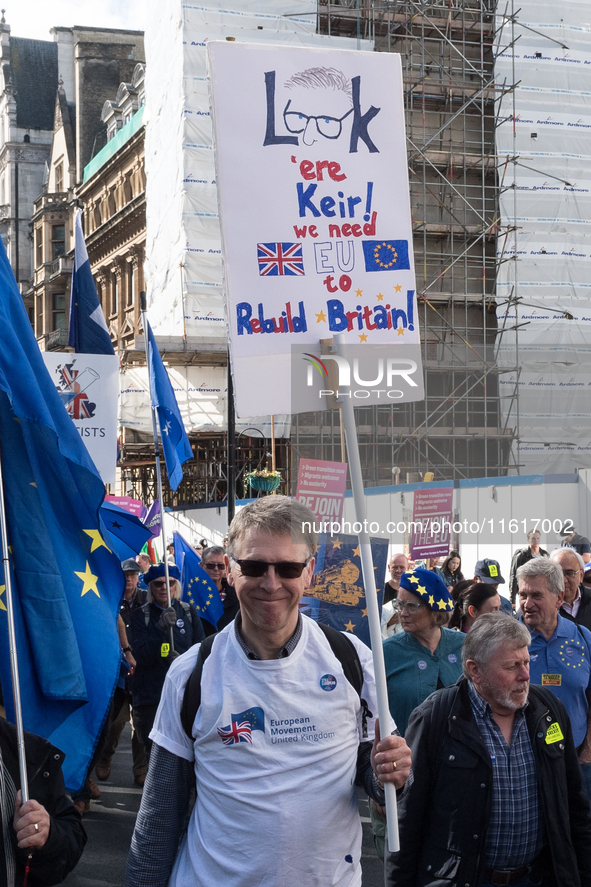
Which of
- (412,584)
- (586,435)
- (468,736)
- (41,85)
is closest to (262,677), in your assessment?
(468,736)

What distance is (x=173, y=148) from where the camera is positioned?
2692 centimetres

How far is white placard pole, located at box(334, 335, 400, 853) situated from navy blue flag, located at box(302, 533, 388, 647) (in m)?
3.98

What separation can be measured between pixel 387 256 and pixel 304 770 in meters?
1.85

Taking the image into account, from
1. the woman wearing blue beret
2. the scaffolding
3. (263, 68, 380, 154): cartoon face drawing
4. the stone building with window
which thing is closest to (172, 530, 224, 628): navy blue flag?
the woman wearing blue beret

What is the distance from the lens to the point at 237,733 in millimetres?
2572

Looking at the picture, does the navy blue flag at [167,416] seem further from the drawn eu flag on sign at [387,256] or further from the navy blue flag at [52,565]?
the drawn eu flag on sign at [387,256]

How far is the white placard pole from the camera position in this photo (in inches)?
99.8

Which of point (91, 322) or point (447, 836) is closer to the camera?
point (447, 836)

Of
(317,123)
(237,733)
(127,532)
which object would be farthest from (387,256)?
(127,532)

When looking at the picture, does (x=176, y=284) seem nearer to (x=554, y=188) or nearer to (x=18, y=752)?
(x=554, y=188)

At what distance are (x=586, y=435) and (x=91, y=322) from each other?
712 inches

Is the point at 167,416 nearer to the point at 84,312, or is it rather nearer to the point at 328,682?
the point at 84,312

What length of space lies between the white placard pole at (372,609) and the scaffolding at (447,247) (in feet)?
68.3

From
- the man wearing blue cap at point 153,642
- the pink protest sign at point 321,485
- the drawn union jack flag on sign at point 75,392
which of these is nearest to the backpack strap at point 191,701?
the man wearing blue cap at point 153,642
